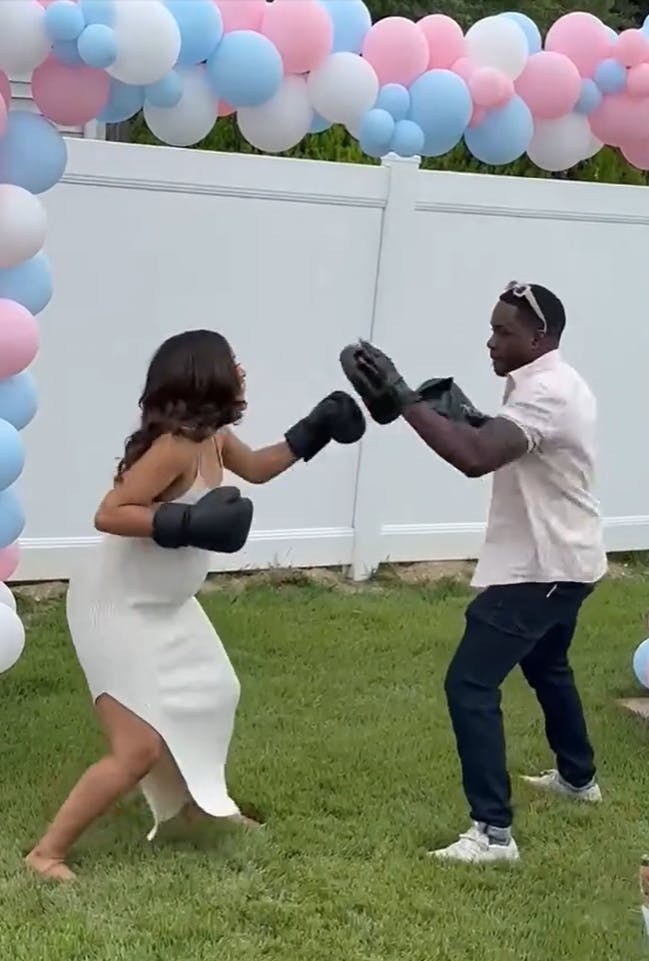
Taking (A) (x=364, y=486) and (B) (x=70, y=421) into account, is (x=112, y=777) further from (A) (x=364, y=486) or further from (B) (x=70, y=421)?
(A) (x=364, y=486)

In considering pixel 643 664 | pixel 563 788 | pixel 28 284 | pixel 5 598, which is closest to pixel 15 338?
pixel 28 284

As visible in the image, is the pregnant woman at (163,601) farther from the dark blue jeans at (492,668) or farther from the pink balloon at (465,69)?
the pink balloon at (465,69)

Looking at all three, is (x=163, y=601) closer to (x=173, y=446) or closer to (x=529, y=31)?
(x=173, y=446)

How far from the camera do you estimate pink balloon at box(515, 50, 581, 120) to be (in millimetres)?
4281

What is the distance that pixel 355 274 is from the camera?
6.84 m

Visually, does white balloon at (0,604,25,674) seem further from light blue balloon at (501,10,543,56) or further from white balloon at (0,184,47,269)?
light blue balloon at (501,10,543,56)

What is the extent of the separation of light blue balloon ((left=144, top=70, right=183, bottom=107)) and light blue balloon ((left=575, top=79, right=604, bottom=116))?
4.21 ft

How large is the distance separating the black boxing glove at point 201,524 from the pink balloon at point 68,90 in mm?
1131

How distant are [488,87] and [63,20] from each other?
1.28 m

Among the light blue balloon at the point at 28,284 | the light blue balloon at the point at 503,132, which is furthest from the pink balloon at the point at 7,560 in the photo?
the light blue balloon at the point at 503,132

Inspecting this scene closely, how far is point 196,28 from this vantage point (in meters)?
3.79

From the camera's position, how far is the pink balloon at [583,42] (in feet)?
14.3

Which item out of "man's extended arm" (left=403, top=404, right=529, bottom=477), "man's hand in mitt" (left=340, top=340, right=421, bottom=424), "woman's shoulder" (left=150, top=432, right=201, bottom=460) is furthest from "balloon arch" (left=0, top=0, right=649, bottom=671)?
"man's extended arm" (left=403, top=404, right=529, bottom=477)

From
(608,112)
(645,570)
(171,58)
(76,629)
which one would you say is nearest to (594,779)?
(76,629)
